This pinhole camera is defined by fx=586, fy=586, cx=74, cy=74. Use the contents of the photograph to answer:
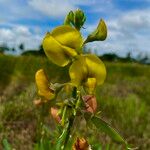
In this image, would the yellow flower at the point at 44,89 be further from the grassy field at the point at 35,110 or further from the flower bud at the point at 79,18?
the grassy field at the point at 35,110

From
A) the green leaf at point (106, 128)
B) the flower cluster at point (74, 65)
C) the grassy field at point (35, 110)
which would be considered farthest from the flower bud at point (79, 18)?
the grassy field at point (35, 110)

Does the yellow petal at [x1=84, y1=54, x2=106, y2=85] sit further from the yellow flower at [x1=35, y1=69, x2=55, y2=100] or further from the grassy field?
the grassy field

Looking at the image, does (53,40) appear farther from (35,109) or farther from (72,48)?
(35,109)

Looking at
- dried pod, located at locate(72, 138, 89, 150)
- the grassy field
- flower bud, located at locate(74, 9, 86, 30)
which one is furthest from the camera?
the grassy field

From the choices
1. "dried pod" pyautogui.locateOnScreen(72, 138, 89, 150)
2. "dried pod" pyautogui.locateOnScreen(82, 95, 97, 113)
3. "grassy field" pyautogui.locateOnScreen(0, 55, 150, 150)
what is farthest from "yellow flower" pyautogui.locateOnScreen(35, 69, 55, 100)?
"grassy field" pyautogui.locateOnScreen(0, 55, 150, 150)

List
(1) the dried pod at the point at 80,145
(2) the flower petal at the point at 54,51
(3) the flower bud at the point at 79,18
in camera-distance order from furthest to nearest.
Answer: (1) the dried pod at the point at 80,145, (3) the flower bud at the point at 79,18, (2) the flower petal at the point at 54,51

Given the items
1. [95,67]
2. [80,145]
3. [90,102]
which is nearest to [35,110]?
[80,145]

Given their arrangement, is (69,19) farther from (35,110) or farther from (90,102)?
(35,110)

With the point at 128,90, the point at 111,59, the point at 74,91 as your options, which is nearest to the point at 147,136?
the point at 128,90
